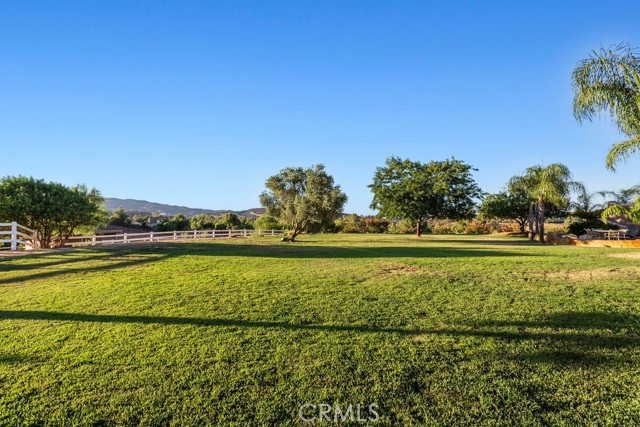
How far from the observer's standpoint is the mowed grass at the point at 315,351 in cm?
335

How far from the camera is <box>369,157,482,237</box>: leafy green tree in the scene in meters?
31.3

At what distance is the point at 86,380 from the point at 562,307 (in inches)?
271

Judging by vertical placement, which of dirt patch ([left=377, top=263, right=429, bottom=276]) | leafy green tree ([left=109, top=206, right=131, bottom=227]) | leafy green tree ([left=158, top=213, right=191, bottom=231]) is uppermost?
leafy green tree ([left=109, top=206, right=131, bottom=227])

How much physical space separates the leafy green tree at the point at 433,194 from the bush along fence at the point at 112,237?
527 inches

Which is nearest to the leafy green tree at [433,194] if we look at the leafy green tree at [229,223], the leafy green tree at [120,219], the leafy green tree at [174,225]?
the leafy green tree at [229,223]

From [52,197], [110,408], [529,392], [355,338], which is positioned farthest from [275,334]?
[52,197]

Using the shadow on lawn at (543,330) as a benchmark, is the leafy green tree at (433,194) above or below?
above

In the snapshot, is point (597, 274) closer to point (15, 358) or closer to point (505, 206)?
point (15, 358)

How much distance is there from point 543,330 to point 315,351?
10.7 ft

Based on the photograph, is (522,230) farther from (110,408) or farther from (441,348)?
(110,408)

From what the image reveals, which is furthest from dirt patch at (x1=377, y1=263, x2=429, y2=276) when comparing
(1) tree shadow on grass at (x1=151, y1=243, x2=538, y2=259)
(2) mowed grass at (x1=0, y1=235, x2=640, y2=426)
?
(1) tree shadow on grass at (x1=151, y1=243, x2=538, y2=259)

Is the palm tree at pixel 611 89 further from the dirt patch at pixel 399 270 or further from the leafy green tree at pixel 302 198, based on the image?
the leafy green tree at pixel 302 198

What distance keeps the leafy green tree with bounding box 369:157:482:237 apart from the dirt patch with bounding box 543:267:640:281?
20.8 metres

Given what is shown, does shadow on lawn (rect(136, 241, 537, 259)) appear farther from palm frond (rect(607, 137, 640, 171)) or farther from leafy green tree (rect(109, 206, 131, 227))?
leafy green tree (rect(109, 206, 131, 227))
